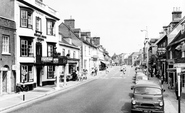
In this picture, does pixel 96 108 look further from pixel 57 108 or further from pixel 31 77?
pixel 31 77

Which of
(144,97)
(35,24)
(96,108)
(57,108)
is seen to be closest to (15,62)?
(35,24)

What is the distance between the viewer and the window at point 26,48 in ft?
74.6

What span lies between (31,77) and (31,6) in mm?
8390

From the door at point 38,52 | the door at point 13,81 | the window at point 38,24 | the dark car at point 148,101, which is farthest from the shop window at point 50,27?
the dark car at point 148,101

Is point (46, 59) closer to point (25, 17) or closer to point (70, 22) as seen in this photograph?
point (25, 17)

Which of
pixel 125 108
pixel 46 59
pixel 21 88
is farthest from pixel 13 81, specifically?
pixel 125 108

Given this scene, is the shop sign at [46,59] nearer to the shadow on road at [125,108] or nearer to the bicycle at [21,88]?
the bicycle at [21,88]

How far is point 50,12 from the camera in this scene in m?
29.0

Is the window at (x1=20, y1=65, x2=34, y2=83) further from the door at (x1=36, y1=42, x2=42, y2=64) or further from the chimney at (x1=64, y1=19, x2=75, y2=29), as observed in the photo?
the chimney at (x1=64, y1=19, x2=75, y2=29)

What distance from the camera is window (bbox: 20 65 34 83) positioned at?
22325mm

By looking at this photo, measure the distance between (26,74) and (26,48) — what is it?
9.61ft

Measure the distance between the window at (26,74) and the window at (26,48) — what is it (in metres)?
1.38

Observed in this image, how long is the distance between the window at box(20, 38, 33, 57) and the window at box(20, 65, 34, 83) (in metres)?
1.38

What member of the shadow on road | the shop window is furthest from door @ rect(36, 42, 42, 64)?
the shadow on road
